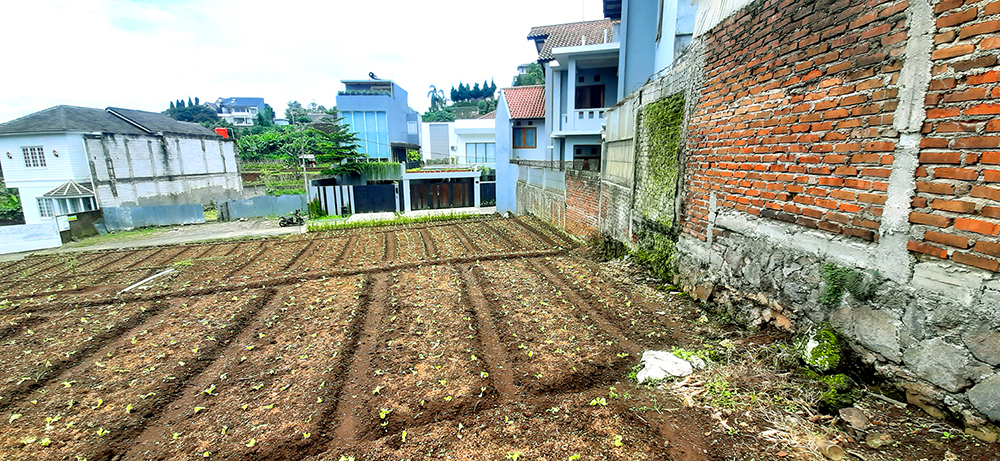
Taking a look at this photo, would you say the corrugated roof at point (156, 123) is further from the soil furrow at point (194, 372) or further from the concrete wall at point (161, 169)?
the soil furrow at point (194, 372)

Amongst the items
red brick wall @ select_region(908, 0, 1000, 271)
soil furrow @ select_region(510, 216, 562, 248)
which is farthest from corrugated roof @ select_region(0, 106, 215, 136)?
red brick wall @ select_region(908, 0, 1000, 271)

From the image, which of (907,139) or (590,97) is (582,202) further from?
(590,97)

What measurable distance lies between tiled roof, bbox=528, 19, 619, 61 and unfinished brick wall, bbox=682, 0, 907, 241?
1205cm

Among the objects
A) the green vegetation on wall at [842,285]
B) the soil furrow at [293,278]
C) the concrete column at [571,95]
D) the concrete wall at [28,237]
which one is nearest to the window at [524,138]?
the concrete column at [571,95]

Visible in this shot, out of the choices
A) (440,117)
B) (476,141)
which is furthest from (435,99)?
(476,141)

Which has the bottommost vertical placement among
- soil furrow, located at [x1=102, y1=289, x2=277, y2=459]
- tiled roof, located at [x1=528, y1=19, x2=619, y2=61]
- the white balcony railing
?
soil furrow, located at [x1=102, y1=289, x2=277, y2=459]

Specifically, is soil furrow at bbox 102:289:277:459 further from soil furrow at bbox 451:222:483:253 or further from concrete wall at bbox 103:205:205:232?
concrete wall at bbox 103:205:205:232

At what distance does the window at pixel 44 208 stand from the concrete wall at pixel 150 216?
13.7ft

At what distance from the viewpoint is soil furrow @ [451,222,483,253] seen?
931 cm

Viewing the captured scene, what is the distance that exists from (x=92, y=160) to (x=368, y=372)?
2383 cm

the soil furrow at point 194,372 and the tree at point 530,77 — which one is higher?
the tree at point 530,77

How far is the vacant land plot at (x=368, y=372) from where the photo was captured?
2609 mm

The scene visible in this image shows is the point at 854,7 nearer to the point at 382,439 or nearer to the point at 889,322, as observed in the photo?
the point at 889,322

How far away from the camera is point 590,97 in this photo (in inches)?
594
